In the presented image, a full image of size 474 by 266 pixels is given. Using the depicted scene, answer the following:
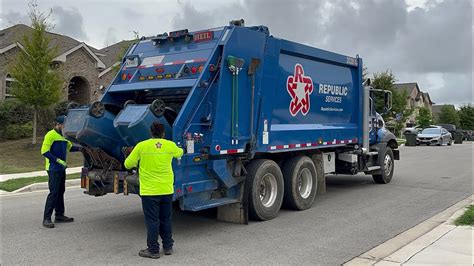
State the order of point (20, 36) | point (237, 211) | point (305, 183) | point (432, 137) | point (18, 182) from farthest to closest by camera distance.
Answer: point (432, 137) → point (20, 36) → point (18, 182) → point (305, 183) → point (237, 211)

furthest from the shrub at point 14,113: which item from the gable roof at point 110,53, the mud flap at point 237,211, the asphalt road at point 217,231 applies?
the mud flap at point 237,211

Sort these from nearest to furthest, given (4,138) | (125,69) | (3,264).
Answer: (3,264) < (125,69) < (4,138)

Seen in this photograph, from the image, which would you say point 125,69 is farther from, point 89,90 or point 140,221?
point 89,90

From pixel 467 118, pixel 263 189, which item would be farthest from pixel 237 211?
pixel 467 118

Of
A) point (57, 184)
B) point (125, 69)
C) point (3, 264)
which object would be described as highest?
point (125, 69)

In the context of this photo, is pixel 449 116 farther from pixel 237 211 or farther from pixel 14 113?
pixel 237 211

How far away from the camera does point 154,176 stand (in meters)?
5.83

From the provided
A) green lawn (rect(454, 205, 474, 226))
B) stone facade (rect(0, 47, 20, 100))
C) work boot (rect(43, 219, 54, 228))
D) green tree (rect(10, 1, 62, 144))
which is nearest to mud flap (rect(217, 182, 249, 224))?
work boot (rect(43, 219, 54, 228))

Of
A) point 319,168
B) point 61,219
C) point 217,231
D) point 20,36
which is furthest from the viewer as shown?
point 20,36

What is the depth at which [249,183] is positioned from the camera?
762 cm

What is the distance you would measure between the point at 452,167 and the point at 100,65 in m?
20.5

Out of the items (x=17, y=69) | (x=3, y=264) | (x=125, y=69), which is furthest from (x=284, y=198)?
(x=17, y=69)

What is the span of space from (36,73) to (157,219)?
1596 cm

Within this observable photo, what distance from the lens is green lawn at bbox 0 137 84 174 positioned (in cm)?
1564
